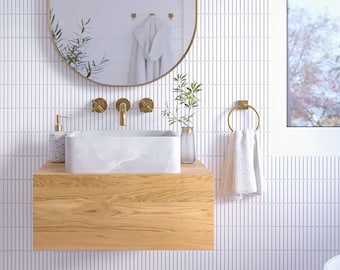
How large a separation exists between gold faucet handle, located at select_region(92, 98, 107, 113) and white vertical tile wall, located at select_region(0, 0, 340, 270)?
0.04 m

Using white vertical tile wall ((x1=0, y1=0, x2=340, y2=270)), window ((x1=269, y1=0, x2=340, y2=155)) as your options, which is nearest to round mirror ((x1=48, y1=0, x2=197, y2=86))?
white vertical tile wall ((x1=0, y1=0, x2=340, y2=270))

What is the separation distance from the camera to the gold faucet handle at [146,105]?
2531 millimetres

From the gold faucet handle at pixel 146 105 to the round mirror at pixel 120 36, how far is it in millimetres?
116

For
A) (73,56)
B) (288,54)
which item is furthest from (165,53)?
(288,54)

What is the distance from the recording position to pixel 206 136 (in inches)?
103

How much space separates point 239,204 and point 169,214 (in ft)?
2.10

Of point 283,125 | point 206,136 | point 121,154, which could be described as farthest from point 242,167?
point 121,154

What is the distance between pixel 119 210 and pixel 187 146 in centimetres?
51

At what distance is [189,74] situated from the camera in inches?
102

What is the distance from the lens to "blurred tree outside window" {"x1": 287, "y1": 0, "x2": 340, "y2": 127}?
2.68m

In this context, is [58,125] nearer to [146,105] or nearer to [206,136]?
[146,105]

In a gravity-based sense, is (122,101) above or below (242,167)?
above

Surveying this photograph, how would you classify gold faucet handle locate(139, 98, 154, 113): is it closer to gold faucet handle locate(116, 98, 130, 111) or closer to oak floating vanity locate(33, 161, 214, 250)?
gold faucet handle locate(116, 98, 130, 111)

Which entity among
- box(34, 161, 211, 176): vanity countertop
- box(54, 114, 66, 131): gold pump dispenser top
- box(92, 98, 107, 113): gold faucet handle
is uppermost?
box(92, 98, 107, 113): gold faucet handle
